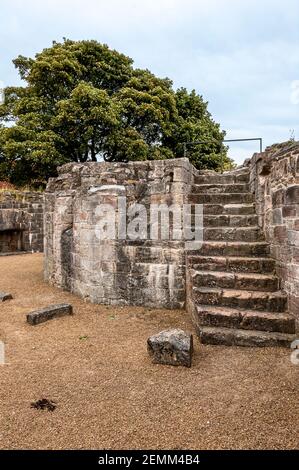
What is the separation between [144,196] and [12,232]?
29.3 ft

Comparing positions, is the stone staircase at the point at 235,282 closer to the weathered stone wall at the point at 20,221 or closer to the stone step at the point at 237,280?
the stone step at the point at 237,280

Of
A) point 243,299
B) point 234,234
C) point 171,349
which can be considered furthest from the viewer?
point 234,234

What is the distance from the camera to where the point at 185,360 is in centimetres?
318

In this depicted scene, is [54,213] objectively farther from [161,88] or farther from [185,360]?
[161,88]

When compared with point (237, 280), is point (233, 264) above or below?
above

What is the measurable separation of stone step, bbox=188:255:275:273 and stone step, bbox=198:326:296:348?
1057 millimetres

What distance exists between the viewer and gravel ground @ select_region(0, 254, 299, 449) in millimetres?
2166

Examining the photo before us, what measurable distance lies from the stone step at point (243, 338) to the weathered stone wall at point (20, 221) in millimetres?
10465

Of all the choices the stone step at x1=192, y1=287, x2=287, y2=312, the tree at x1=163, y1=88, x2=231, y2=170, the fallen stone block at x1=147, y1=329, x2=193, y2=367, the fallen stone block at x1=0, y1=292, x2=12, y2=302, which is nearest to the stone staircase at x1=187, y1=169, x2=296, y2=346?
the stone step at x1=192, y1=287, x2=287, y2=312

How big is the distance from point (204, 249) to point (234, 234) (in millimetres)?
611

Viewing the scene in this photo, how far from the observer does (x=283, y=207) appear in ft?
13.3

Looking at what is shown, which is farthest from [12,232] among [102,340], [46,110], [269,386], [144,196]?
[269,386]

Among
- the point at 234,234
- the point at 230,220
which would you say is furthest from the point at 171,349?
the point at 230,220

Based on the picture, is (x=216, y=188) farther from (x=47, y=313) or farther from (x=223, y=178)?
(x=47, y=313)
